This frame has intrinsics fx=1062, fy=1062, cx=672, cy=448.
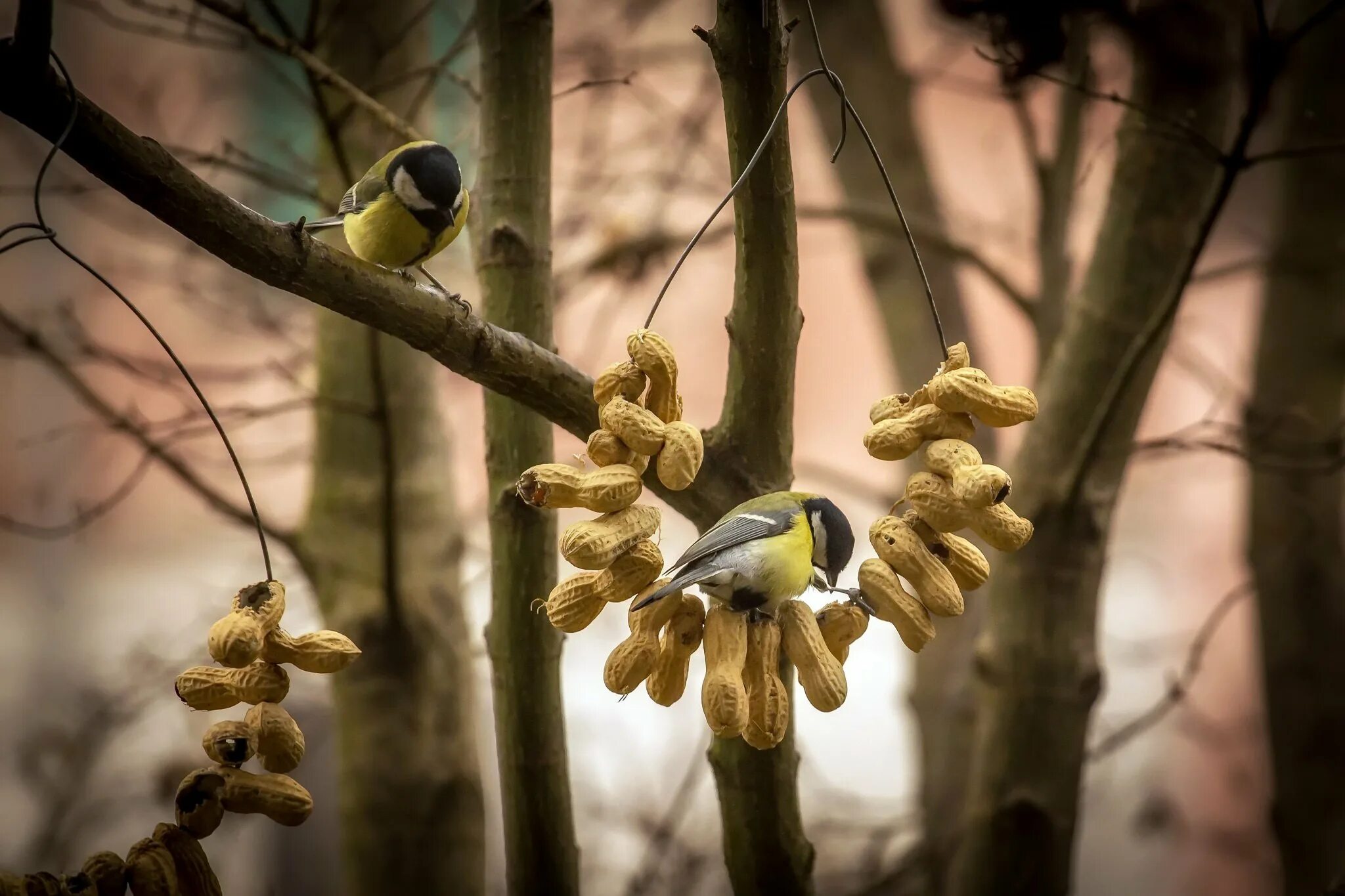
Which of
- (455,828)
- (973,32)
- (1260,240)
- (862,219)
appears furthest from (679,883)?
(1260,240)

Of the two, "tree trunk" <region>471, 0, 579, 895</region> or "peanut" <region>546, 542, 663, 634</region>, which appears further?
"tree trunk" <region>471, 0, 579, 895</region>

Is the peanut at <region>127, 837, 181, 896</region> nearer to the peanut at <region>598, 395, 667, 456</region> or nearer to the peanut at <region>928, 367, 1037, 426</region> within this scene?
the peanut at <region>598, 395, 667, 456</region>

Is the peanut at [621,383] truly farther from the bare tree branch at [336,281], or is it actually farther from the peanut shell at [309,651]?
the peanut shell at [309,651]

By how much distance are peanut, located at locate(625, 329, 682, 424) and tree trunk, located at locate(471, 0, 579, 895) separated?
0.26 metres

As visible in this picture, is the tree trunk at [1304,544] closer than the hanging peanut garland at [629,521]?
No

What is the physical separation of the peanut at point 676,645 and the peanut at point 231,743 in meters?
0.25

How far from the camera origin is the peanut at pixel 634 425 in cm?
66

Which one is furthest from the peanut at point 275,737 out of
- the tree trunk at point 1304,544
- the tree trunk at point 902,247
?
the tree trunk at point 1304,544

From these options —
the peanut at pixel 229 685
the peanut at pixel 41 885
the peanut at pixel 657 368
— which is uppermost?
the peanut at pixel 657 368

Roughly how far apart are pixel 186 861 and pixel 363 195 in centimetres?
47

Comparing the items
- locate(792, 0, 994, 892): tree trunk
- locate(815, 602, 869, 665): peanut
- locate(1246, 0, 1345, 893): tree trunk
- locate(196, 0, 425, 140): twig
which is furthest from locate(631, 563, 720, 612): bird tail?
locate(1246, 0, 1345, 893): tree trunk

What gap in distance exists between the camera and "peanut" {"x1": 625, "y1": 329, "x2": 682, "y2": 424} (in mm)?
683

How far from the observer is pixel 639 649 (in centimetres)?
66

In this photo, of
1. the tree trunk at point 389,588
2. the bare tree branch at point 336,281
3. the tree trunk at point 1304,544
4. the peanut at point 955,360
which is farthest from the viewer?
the tree trunk at point 1304,544
